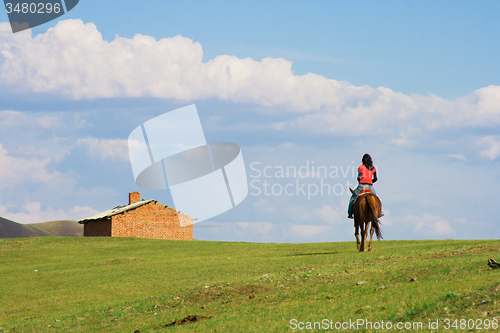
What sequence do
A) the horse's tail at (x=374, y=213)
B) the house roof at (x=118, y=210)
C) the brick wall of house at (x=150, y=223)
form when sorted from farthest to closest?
the house roof at (x=118, y=210), the brick wall of house at (x=150, y=223), the horse's tail at (x=374, y=213)

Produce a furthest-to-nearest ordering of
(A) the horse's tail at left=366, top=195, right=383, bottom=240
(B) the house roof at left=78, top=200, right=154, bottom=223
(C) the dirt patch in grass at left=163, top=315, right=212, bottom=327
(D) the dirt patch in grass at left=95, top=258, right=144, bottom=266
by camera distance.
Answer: (B) the house roof at left=78, top=200, right=154, bottom=223, (D) the dirt patch in grass at left=95, top=258, right=144, bottom=266, (A) the horse's tail at left=366, top=195, right=383, bottom=240, (C) the dirt patch in grass at left=163, top=315, right=212, bottom=327

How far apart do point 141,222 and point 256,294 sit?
59.1 meters

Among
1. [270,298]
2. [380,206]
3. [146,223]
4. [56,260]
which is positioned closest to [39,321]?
[270,298]

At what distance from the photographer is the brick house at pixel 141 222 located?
71438 mm

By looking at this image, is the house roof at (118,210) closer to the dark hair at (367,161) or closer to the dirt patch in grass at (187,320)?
the dark hair at (367,161)

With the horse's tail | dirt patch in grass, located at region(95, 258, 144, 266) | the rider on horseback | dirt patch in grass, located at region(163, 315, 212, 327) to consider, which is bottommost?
dirt patch in grass, located at region(163, 315, 212, 327)

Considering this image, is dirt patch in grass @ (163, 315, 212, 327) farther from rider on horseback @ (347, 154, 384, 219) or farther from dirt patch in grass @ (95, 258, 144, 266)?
dirt patch in grass @ (95, 258, 144, 266)

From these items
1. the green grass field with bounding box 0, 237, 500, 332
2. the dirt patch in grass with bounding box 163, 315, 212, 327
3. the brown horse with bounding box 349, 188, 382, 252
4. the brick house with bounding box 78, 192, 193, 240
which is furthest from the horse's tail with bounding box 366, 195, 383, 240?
the brick house with bounding box 78, 192, 193, 240

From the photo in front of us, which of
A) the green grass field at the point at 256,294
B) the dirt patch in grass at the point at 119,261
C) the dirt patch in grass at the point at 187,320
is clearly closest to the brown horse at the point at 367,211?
the green grass field at the point at 256,294

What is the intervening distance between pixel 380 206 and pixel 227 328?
48.9ft

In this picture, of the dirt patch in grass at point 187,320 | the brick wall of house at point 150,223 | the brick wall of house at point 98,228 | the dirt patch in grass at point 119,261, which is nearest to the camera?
the dirt patch in grass at point 187,320

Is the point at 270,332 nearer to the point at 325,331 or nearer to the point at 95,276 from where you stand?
the point at 325,331

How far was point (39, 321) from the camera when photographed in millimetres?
18406

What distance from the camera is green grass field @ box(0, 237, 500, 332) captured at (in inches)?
→ 459
